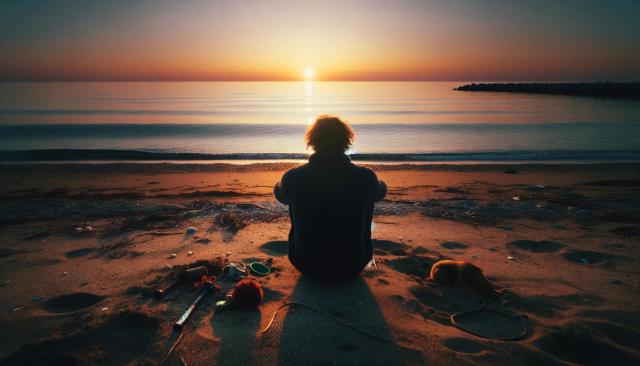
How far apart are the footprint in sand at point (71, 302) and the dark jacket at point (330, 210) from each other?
203cm

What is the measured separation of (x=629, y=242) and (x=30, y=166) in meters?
16.2

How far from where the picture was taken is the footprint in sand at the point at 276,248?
16.0 ft

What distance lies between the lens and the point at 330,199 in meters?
3.39

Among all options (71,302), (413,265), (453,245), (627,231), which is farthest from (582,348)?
(71,302)

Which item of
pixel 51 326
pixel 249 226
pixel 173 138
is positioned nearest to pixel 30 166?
pixel 173 138

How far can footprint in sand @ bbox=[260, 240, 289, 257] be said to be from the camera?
4.89 m

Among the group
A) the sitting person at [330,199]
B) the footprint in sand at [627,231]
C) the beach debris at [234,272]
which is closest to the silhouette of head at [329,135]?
the sitting person at [330,199]

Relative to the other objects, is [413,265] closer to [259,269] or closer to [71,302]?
[259,269]

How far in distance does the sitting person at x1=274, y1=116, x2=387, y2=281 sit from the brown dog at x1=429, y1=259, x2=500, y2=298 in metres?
0.91

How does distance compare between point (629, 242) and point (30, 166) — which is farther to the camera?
point (30, 166)

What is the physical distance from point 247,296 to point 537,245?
163 inches

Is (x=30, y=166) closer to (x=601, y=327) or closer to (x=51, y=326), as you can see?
(x=51, y=326)

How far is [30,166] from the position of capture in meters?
12.9

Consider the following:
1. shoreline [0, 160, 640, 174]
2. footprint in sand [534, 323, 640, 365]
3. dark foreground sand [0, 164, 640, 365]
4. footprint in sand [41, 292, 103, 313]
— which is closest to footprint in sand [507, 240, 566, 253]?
dark foreground sand [0, 164, 640, 365]
